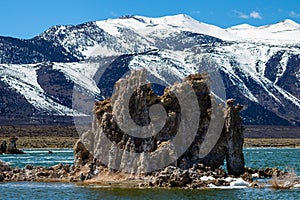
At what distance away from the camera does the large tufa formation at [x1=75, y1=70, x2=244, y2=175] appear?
5291cm

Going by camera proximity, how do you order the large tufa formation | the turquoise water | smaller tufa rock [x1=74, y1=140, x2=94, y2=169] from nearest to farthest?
the large tufa formation
smaller tufa rock [x1=74, y1=140, x2=94, y2=169]
the turquoise water

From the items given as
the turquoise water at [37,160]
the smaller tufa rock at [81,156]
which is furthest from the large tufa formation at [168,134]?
the turquoise water at [37,160]

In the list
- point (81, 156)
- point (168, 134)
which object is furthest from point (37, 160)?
point (168, 134)

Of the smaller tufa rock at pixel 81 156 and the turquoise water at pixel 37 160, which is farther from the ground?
the smaller tufa rock at pixel 81 156

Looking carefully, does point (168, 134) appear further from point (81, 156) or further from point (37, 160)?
point (37, 160)

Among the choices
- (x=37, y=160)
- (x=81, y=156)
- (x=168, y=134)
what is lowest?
(x=37, y=160)

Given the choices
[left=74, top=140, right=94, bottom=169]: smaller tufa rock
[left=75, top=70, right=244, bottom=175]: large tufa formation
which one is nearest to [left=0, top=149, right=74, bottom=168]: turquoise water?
[left=74, top=140, right=94, bottom=169]: smaller tufa rock

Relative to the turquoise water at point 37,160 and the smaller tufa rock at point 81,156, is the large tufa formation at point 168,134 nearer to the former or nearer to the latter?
the smaller tufa rock at point 81,156

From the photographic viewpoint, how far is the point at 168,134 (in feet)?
176

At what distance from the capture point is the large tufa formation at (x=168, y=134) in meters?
52.9

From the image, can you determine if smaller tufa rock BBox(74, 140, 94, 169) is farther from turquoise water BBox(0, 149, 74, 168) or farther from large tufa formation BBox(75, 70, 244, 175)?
turquoise water BBox(0, 149, 74, 168)

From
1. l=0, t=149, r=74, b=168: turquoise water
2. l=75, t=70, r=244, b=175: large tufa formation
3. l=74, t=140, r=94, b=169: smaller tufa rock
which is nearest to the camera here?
l=75, t=70, r=244, b=175: large tufa formation

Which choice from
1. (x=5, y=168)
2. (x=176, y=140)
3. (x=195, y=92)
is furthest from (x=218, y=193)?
(x=5, y=168)

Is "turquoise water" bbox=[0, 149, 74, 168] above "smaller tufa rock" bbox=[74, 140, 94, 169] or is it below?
below
